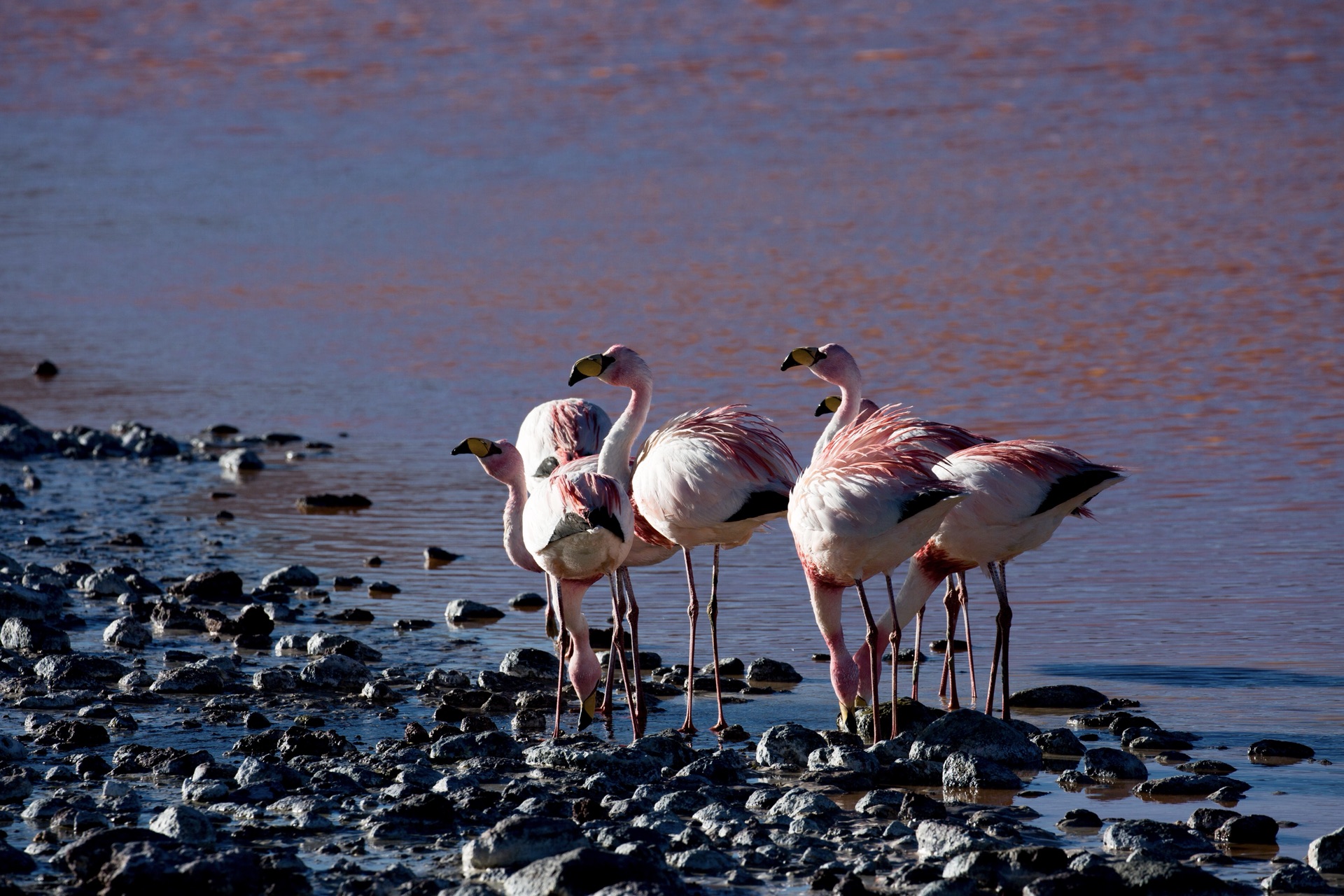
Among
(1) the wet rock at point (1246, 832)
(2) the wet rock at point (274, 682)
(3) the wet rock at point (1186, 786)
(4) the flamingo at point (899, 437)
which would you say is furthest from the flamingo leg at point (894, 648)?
(2) the wet rock at point (274, 682)

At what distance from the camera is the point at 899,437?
7.54 meters

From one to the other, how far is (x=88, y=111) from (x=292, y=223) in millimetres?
10985

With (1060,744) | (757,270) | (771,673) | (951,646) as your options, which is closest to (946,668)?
(951,646)

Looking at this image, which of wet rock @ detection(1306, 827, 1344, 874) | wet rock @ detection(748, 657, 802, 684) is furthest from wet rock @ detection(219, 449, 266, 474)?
wet rock @ detection(1306, 827, 1344, 874)

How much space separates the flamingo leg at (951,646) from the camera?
7551mm

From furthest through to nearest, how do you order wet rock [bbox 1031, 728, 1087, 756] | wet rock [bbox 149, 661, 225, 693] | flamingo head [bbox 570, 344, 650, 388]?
flamingo head [bbox 570, 344, 650, 388]
wet rock [bbox 149, 661, 225, 693]
wet rock [bbox 1031, 728, 1087, 756]

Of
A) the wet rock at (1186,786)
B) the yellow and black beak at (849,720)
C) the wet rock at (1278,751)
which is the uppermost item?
the yellow and black beak at (849,720)

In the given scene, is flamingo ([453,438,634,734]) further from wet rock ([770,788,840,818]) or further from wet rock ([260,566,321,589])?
wet rock ([260,566,321,589])

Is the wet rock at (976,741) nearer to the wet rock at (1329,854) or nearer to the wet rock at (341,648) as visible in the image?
the wet rock at (1329,854)

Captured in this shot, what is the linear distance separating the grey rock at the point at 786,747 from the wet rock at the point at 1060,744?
0.82 meters

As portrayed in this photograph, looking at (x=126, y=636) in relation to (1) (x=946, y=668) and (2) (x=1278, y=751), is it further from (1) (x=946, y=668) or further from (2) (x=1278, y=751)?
(2) (x=1278, y=751)

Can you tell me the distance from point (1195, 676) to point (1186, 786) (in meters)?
1.64

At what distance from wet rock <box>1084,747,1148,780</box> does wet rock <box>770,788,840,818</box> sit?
1.00 metres

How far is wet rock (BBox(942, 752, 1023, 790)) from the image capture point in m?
6.35
